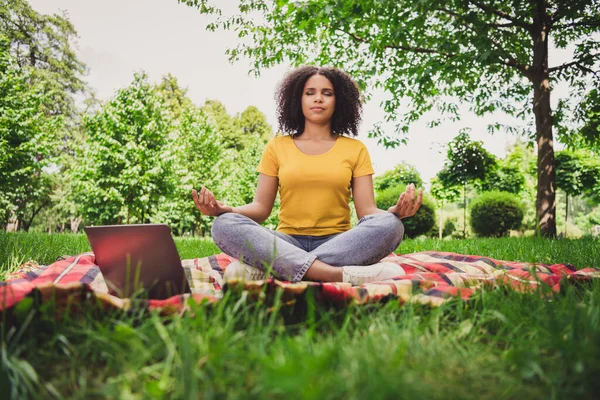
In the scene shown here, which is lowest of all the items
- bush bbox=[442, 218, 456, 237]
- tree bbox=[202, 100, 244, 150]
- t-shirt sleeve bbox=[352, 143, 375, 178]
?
bush bbox=[442, 218, 456, 237]

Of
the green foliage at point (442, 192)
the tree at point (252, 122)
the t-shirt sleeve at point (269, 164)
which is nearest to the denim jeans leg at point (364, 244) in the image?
the t-shirt sleeve at point (269, 164)

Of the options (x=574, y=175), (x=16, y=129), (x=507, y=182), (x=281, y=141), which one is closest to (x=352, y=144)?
(x=281, y=141)

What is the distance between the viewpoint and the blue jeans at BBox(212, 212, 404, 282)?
7.04ft

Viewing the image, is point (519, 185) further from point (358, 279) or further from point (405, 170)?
point (358, 279)

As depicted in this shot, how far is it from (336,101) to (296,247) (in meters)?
1.52

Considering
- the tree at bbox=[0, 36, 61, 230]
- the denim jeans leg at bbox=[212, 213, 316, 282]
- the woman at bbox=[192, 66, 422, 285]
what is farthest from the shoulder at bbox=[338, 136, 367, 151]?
the tree at bbox=[0, 36, 61, 230]

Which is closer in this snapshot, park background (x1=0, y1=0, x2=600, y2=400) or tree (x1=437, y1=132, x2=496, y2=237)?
park background (x1=0, y1=0, x2=600, y2=400)

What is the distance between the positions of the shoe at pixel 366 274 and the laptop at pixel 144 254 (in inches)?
32.6

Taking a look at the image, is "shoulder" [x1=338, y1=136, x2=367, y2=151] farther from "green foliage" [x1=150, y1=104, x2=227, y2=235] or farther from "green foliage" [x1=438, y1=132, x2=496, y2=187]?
"green foliage" [x1=150, y1=104, x2=227, y2=235]

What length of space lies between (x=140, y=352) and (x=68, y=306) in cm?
28

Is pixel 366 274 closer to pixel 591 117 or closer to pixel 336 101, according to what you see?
pixel 336 101

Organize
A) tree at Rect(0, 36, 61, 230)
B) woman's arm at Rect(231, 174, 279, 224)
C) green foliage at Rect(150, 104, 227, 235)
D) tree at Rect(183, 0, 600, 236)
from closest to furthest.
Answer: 1. woman's arm at Rect(231, 174, 279, 224)
2. tree at Rect(183, 0, 600, 236)
3. tree at Rect(0, 36, 61, 230)
4. green foliage at Rect(150, 104, 227, 235)

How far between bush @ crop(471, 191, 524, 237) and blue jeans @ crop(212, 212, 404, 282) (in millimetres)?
13116

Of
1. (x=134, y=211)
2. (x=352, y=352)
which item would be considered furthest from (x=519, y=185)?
(x=352, y=352)
